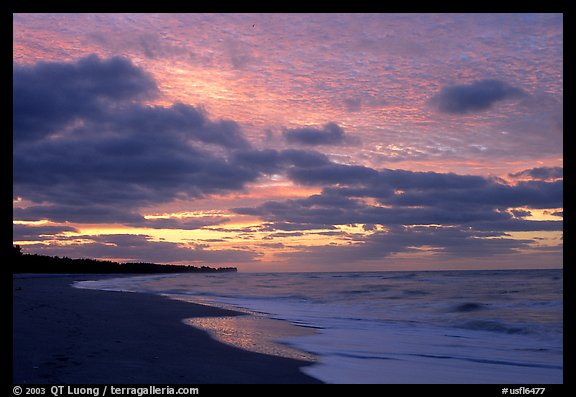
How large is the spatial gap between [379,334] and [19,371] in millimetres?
10507

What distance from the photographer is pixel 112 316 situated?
15.9m

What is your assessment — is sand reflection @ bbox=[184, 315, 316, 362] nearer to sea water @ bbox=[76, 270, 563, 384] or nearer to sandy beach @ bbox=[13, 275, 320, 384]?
sea water @ bbox=[76, 270, 563, 384]

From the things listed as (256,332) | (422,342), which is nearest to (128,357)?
(256,332)

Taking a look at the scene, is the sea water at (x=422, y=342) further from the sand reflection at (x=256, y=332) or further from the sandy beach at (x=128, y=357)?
the sandy beach at (x=128, y=357)

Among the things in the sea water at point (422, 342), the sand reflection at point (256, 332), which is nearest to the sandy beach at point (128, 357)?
the sand reflection at point (256, 332)

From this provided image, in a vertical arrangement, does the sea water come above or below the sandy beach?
below

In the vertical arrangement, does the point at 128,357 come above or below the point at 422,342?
above

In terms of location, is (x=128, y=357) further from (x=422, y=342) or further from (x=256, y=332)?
(x=422, y=342)

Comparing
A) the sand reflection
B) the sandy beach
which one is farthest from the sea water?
the sandy beach

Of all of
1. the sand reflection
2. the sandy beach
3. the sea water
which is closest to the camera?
the sandy beach

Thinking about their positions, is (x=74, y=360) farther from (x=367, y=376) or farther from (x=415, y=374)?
(x=415, y=374)

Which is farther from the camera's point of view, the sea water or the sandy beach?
the sea water

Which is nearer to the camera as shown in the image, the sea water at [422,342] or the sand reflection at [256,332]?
the sea water at [422,342]
